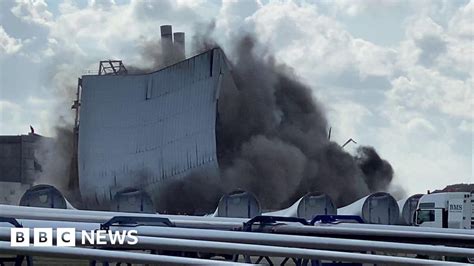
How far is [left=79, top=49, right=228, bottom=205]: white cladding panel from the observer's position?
45875 millimetres

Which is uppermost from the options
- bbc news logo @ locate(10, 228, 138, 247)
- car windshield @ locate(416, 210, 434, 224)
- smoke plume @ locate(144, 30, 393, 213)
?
smoke plume @ locate(144, 30, 393, 213)

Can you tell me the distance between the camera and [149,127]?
46656 mm

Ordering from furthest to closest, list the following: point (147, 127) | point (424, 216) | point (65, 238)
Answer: point (147, 127), point (424, 216), point (65, 238)

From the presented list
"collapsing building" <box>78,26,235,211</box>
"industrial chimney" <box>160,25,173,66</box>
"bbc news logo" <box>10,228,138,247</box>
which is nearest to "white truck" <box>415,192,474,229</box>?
"collapsing building" <box>78,26,235,211</box>

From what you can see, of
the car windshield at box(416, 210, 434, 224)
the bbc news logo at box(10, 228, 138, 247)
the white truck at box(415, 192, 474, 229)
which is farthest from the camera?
the car windshield at box(416, 210, 434, 224)

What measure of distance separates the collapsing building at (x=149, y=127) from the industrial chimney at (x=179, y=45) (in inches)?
136

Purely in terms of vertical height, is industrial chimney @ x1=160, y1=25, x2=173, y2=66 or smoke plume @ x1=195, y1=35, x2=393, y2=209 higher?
industrial chimney @ x1=160, y1=25, x2=173, y2=66

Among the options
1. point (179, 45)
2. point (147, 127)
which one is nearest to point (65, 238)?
point (147, 127)

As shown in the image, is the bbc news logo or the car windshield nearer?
the bbc news logo

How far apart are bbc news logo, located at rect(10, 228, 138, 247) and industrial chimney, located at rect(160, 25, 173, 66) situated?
43.2 metres

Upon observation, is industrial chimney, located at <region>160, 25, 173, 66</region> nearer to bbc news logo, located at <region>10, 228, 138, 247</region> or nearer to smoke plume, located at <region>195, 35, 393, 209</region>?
smoke plume, located at <region>195, 35, 393, 209</region>

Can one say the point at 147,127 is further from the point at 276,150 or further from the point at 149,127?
the point at 276,150

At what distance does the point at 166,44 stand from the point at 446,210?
26.0 meters

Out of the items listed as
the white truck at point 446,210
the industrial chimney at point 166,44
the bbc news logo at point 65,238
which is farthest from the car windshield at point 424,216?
the industrial chimney at point 166,44
